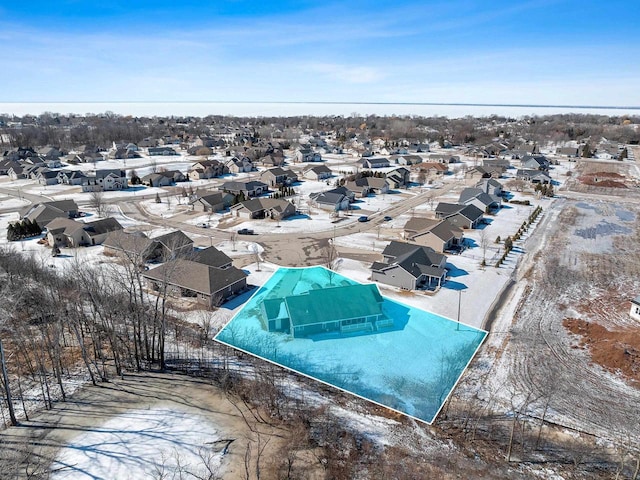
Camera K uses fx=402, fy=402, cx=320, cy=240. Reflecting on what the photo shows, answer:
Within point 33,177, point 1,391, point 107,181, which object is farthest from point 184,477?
point 33,177

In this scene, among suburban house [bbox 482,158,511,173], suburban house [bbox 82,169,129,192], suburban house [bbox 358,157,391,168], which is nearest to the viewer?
suburban house [bbox 82,169,129,192]

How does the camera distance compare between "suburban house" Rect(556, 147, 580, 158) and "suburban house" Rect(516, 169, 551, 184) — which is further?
"suburban house" Rect(556, 147, 580, 158)

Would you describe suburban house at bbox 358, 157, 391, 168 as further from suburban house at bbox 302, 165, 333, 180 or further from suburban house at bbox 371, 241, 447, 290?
suburban house at bbox 371, 241, 447, 290

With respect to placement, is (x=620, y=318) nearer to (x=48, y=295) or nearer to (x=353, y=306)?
(x=353, y=306)

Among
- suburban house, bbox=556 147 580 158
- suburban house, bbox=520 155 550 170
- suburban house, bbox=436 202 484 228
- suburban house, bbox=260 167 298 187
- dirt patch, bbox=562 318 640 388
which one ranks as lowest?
dirt patch, bbox=562 318 640 388
